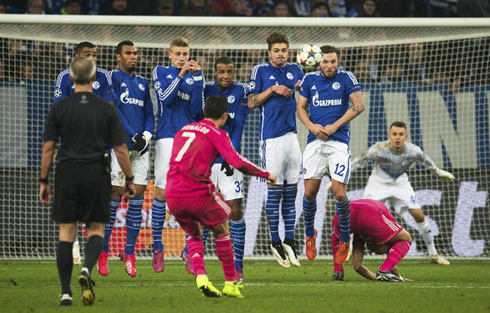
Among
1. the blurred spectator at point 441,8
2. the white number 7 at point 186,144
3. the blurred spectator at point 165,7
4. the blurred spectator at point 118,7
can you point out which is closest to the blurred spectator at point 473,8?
the blurred spectator at point 441,8

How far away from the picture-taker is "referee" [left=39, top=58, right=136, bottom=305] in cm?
668

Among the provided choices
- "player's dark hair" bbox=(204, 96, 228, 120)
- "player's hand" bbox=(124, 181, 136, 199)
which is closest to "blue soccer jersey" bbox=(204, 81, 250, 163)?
"player's dark hair" bbox=(204, 96, 228, 120)

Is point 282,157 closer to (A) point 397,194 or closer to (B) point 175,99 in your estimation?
(B) point 175,99

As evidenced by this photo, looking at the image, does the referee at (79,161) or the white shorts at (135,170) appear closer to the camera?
the referee at (79,161)

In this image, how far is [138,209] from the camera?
32.7 ft

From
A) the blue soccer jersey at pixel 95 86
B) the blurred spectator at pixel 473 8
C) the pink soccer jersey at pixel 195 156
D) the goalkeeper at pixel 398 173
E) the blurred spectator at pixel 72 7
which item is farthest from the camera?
the blurred spectator at pixel 473 8

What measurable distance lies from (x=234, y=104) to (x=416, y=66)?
5.60m

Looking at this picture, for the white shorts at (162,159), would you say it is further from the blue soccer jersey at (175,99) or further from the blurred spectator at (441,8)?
the blurred spectator at (441,8)

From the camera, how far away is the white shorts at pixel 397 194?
41.3 ft

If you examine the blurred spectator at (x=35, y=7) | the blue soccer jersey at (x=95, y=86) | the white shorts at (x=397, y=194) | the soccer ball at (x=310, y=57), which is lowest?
the white shorts at (x=397, y=194)

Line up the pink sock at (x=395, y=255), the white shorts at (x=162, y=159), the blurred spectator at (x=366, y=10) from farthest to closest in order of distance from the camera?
1. the blurred spectator at (x=366, y=10)
2. the white shorts at (x=162, y=159)
3. the pink sock at (x=395, y=255)

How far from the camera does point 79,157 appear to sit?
6.68 m

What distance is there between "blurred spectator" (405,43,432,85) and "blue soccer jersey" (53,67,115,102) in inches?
250

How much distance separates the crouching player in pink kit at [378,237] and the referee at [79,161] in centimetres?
332
